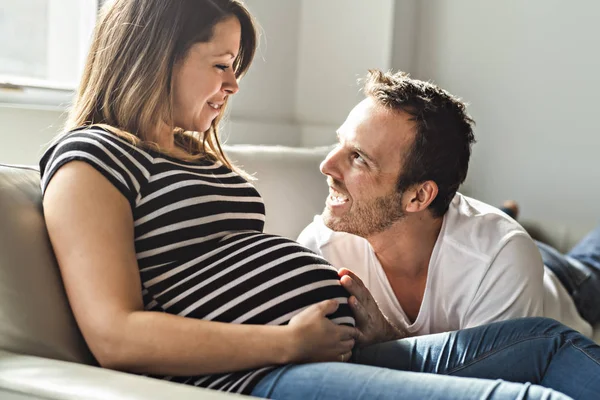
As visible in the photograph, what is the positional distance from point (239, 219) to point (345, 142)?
398 mm

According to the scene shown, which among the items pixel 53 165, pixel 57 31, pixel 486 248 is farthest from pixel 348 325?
pixel 57 31

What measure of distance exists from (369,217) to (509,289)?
0.32 metres

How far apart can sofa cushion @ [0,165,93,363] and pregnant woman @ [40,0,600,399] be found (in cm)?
4

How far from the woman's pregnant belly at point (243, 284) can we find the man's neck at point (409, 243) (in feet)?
1.28

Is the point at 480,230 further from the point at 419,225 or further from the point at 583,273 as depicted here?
the point at 583,273

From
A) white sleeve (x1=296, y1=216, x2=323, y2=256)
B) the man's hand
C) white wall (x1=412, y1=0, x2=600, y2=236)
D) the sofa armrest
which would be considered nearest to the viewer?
the sofa armrest

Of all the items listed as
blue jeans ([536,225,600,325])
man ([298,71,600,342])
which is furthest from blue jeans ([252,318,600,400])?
blue jeans ([536,225,600,325])

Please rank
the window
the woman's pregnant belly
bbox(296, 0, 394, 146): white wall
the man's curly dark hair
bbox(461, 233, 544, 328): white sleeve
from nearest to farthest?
the woman's pregnant belly
bbox(461, 233, 544, 328): white sleeve
the man's curly dark hair
the window
bbox(296, 0, 394, 146): white wall

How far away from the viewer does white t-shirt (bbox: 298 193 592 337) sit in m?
1.40

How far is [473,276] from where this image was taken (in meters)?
1.43

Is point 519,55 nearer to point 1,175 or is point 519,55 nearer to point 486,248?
point 486,248

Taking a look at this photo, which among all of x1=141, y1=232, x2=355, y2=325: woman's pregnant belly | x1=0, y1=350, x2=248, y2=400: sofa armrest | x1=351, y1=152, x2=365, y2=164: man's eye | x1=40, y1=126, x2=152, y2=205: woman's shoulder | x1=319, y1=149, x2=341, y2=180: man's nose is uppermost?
x1=40, y1=126, x2=152, y2=205: woman's shoulder

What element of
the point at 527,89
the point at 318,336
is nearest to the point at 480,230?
the point at 318,336

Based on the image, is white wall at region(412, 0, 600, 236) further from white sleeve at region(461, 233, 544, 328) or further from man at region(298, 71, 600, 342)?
white sleeve at region(461, 233, 544, 328)
